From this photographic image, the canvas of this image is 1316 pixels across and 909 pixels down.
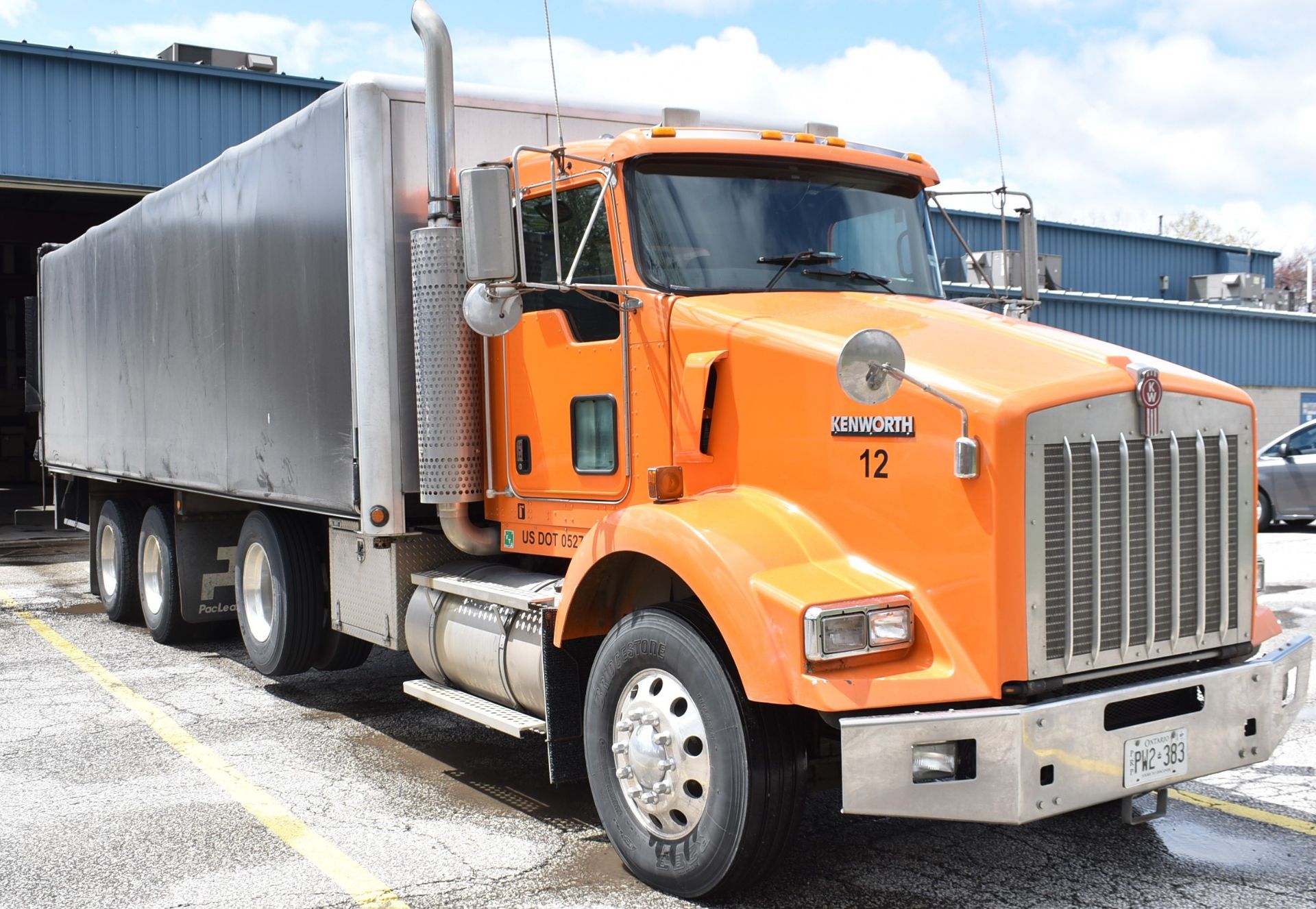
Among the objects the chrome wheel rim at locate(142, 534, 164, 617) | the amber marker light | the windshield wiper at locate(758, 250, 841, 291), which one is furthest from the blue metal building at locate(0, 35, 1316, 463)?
the chrome wheel rim at locate(142, 534, 164, 617)

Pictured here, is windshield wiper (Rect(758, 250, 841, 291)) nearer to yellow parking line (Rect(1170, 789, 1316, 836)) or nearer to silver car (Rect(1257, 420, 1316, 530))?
yellow parking line (Rect(1170, 789, 1316, 836))

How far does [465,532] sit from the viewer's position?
20.9 feet

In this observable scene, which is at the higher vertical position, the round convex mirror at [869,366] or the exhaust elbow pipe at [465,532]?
the round convex mirror at [869,366]

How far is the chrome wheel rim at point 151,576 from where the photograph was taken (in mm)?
10398

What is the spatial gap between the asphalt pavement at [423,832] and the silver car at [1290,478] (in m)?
11.4

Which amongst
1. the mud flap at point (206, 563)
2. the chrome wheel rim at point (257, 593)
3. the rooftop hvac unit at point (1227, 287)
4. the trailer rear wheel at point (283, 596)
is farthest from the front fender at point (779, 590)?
the rooftop hvac unit at point (1227, 287)

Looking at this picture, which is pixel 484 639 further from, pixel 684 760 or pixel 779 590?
pixel 779 590

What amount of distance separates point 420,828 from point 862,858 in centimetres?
186

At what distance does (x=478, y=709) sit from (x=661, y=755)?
1.45 meters

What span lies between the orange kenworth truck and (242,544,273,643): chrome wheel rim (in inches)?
11.9

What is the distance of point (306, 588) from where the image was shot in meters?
7.85

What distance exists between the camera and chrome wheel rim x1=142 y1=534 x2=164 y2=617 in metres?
10.4

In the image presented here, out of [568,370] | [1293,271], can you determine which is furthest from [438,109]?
[1293,271]

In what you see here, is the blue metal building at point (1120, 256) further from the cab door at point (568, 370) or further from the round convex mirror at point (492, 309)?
the round convex mirror at point (492, 309)
